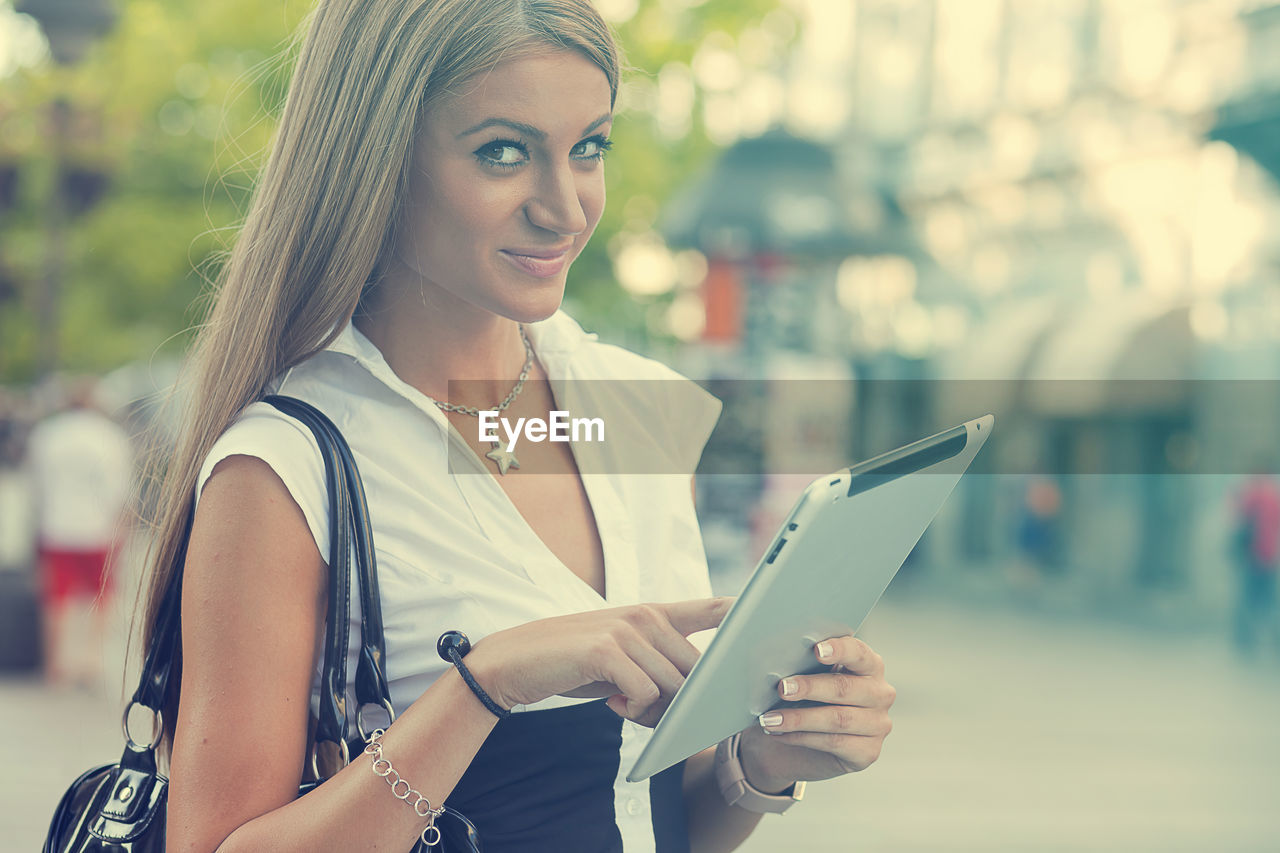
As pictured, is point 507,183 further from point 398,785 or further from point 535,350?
point 398,785

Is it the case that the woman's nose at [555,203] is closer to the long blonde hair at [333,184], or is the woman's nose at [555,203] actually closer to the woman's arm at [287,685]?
the long blonde hair at [333,184]

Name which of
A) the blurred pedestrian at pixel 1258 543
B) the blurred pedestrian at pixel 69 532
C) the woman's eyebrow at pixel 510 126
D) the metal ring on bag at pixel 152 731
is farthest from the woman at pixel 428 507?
the blurred pedestrian at pixel 1258 543

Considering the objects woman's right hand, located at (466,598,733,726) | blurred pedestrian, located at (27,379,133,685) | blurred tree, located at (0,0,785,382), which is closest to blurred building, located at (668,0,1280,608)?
blurred tree, located at (0,0,785,382)

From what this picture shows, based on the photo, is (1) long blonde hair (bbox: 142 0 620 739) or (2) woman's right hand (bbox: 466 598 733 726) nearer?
(2) woman's right hand (bbox: 466 598 733 726)

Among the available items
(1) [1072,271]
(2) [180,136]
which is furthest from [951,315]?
(2) [180,136]

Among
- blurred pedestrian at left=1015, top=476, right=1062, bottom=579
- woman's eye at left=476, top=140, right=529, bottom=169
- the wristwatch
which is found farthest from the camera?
blurred pedestrian at left=1015, top=476, right=1062, bottom=579

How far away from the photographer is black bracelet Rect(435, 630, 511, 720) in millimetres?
1465

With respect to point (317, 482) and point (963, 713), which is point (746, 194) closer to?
point (963, 713)

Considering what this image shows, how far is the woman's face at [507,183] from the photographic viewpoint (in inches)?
65.6

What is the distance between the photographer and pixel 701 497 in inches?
319

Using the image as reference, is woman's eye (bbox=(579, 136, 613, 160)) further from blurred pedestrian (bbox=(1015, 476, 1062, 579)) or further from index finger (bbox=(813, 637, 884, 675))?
blurred pedestrian (bbox=(1015, 476, 1062, 579))

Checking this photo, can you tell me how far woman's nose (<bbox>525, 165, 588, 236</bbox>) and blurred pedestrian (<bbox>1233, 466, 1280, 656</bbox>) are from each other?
1188cm

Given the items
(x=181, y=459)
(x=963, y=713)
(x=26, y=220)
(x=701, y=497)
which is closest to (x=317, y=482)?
(x=181, y=459)

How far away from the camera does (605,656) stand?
56.3 inches
